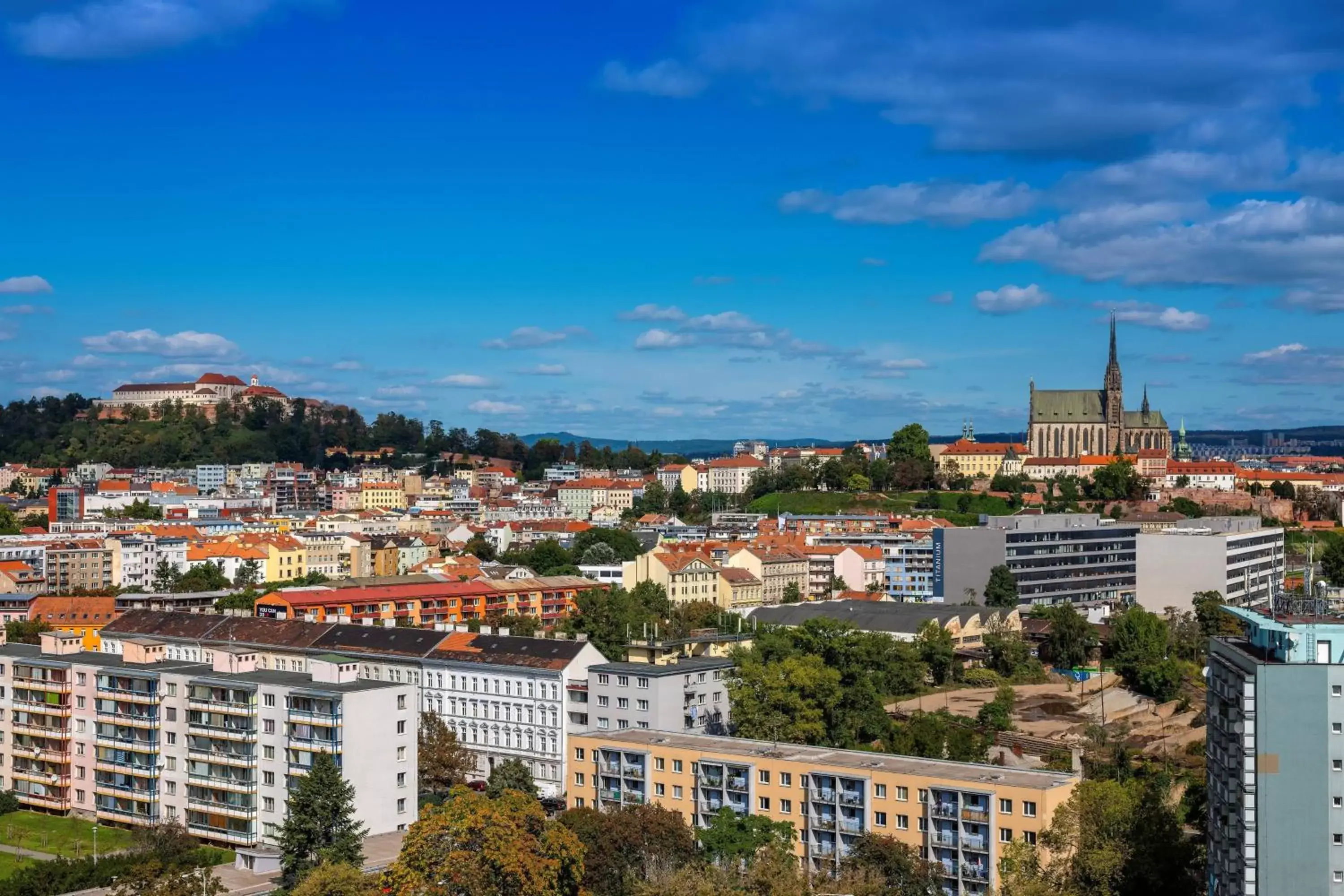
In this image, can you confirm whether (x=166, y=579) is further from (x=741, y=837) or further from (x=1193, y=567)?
(x=741, y=837)

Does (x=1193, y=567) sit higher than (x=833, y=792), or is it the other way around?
(x=1193, y=567)

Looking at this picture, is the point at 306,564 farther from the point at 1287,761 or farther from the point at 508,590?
the point at 1287,761

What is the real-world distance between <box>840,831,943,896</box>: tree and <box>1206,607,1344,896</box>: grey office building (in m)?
7.18

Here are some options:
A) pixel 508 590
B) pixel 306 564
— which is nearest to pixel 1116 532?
pixel 508 590

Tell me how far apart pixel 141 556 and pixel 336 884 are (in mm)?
70962

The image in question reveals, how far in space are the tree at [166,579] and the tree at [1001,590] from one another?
4409 centimetres

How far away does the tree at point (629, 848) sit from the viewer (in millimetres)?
32094

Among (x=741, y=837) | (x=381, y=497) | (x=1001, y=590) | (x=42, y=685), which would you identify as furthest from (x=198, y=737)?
(x=381, y=497)

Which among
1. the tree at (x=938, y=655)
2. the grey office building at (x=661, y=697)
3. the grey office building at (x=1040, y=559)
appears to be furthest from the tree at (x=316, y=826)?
the grey office building at (x=1040, y=559)

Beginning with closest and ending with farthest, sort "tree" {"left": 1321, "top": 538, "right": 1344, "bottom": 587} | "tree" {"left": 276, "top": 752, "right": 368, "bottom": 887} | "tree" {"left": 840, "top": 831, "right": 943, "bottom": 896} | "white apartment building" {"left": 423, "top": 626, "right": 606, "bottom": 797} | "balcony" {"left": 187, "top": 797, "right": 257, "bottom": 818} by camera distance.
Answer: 1. "tree" {"left": 840, "top": 831, "right": 943, "bottom": 896}
2. "tree" {"left": 276, "top": 752, "right": 368, "bottom": 887}
3. "balcony" {"left": 187, "top": 797, "right": 257, "bottom": 818}
4. "white apartment building" {"left": 423, "top": 626, "right": 606, "bottom": 797}
5. "tree" {"left": 1321, "top": 538, "right": 1344, "bottom": 587}

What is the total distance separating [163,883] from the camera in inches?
1181

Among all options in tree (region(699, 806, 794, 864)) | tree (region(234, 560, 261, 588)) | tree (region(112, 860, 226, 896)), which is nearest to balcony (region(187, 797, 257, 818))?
tree (region(112, 860, 226, 896))

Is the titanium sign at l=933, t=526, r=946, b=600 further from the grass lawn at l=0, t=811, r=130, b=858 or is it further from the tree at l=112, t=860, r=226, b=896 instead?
the tree at l=112, t=860, r=226, b=896

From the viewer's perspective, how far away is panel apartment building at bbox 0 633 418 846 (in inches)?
1473
